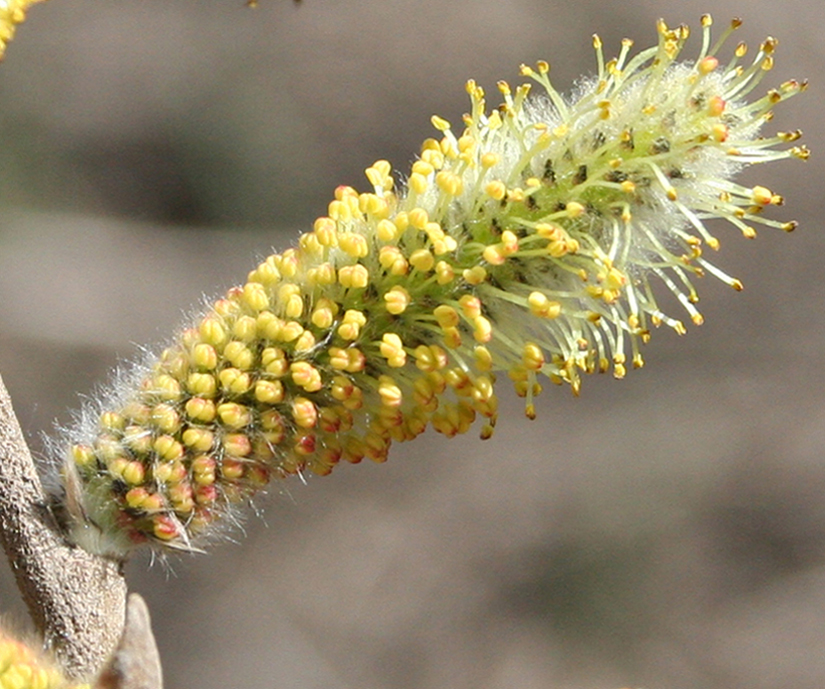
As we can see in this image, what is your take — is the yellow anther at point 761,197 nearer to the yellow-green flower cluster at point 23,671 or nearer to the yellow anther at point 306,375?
the yellow anther at point 306,375

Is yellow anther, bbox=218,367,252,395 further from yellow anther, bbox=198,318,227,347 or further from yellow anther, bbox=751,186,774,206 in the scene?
yellow anther, bbox=751,186,774,206

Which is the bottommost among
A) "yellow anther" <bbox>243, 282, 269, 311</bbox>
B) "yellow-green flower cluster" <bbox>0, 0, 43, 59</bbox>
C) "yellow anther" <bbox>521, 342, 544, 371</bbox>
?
"yellow anther" <bbox>521, 342, 544, 371</bbox>

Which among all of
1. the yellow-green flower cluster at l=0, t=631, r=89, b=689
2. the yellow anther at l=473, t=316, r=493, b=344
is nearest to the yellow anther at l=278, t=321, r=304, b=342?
the yellow anther at l=473, t=316, r=493, b=344

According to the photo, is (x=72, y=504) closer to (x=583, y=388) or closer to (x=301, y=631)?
(x=301, y=631)

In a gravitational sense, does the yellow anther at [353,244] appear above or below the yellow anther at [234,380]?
above

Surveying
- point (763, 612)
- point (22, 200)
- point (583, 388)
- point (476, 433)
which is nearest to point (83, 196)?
point (22, 200)

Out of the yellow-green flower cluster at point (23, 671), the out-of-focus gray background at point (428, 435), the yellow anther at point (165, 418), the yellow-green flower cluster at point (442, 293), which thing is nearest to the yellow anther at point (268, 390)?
the yellow-green flower cluster at point (442, 293)
